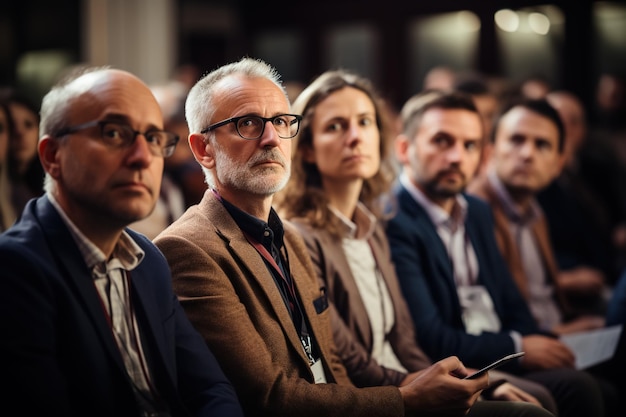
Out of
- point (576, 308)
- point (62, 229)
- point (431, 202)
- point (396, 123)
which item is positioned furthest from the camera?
point (396, 123)

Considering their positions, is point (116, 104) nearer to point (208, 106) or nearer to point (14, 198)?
point (208, 106)

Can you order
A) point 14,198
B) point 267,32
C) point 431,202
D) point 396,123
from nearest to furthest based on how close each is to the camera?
point 14,198 → point 431,202 → point 396,123 → point 267,32

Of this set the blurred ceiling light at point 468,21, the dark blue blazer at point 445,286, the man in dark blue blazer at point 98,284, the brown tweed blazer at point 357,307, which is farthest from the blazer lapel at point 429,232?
the blurred ceiling light at point 468,21

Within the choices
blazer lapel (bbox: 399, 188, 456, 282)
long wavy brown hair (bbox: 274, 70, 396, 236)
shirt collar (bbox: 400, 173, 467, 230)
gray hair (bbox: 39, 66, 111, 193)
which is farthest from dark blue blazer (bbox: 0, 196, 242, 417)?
shirt collar (bbox: 400, 173, 467, 230)

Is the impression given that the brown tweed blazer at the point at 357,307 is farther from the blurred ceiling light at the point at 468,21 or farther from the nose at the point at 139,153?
the blurred ceiling light at the point at 468,21

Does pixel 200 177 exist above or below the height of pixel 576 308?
above

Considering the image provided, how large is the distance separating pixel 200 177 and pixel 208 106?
227cm

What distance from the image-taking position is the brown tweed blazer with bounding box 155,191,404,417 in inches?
73.0

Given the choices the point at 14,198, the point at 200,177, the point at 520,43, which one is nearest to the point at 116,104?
the point at 14,198

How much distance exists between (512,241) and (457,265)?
22.9 inches

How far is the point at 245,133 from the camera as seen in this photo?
1979mm

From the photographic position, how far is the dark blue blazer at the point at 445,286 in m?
2.72

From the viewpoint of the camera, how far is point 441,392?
205cm

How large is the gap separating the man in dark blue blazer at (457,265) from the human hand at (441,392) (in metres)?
0.62
